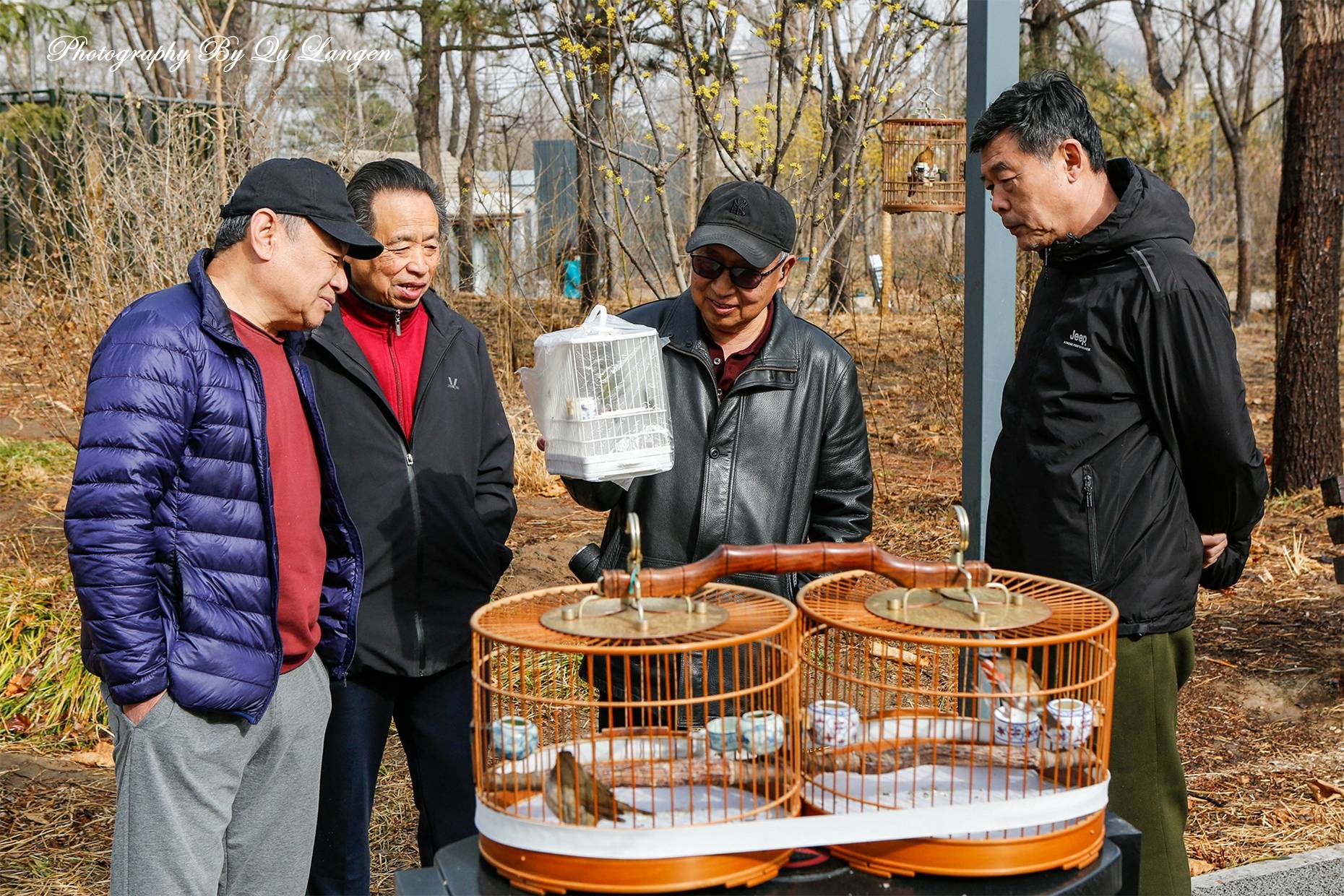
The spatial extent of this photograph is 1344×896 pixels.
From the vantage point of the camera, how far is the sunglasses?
9.83 feet

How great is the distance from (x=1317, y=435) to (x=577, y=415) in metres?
8.14

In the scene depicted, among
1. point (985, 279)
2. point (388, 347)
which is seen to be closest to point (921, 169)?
point (985, 279)

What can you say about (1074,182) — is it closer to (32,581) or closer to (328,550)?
(328,550)

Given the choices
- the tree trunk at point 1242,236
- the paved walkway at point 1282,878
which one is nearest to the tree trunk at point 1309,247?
the paved walkway at point 1282,878

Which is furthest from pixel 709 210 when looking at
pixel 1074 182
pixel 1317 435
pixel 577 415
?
pixel 1317 435

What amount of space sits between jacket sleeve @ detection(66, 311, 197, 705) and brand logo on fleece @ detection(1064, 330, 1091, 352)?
2.04 metres

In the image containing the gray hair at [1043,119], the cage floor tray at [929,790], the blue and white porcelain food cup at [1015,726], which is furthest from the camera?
the gray hair at [1043,119]

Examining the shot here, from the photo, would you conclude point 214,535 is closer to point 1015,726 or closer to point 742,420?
point 742,420

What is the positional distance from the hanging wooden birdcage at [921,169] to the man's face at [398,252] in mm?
4336

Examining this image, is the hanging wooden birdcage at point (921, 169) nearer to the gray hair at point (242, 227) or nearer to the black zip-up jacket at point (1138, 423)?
the black zip-up jacket at point (1138, 423)

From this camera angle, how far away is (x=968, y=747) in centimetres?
211

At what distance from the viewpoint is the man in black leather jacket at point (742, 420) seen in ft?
9.91

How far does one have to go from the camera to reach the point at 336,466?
3.16 metres

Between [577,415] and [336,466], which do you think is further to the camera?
[336,466]
